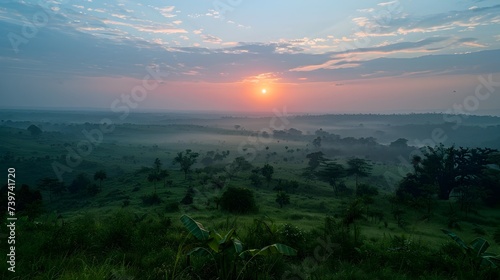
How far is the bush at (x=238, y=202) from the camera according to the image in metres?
32.9

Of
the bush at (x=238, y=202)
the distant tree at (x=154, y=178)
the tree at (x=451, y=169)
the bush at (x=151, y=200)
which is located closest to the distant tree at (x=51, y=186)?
the distant tree at (x=154, y=178)

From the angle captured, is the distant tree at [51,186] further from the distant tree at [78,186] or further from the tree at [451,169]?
the tree at [451,169]

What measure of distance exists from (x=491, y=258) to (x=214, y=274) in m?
8.47

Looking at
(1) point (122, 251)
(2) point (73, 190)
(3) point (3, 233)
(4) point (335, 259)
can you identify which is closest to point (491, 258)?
(4) point (335, 259)

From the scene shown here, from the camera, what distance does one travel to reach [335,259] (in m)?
9.41

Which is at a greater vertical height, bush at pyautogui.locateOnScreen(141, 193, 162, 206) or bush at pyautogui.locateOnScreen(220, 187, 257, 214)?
bush at pyautogui.locateOnScreen(220, 187, 257, 214)

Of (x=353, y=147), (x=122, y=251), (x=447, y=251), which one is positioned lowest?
(x=353, y=147)

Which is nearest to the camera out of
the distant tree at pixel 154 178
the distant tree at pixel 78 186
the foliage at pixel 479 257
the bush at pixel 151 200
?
the foliage at pixel 479 257

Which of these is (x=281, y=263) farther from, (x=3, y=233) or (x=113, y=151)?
(x=113, y=151)

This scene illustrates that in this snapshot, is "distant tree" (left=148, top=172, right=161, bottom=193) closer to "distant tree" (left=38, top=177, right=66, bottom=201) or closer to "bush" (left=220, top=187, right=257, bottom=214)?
"distant tree" (left=38, top=177, right=66, bottom=201)

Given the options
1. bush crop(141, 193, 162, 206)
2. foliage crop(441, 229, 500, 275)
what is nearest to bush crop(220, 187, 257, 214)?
bush crop(141, 193, 162, 206)

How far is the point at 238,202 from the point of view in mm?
33938

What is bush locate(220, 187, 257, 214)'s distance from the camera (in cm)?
3294

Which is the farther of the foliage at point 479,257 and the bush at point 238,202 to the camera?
the bush at point 238,202
